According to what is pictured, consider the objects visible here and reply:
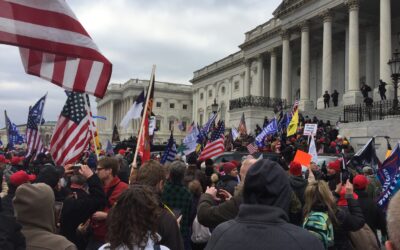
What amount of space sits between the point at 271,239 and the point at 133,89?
301 feet

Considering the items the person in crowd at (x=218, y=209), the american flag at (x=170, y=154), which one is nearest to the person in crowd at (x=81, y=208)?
the person in crowd at (x=218, y=209)

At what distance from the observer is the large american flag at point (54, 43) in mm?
3662

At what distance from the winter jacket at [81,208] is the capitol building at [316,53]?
25.0 m

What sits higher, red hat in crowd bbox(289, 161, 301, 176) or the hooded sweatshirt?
red hat in crowd bbox(289, 161, 301, 176)

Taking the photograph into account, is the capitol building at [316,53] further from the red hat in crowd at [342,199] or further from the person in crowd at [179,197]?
the person in crowd at [179,197]

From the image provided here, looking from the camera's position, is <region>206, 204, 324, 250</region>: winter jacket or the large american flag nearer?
<region>206, 204, 324, 250</region>: winter jacket

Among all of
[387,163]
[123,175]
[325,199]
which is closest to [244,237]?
[325,199]

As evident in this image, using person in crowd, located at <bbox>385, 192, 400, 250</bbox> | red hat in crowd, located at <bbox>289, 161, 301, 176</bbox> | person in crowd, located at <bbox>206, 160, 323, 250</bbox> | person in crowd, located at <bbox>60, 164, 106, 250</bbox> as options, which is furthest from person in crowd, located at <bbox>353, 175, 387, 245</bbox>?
person in crowd, located at <bbox>385, 192, 400, 250</bbox>

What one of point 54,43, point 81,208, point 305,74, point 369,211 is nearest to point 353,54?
point 305,74

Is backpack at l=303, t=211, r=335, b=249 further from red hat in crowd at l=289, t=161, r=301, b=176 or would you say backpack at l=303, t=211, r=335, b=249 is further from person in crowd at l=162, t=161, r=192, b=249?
person in crowd at l=162, t=161, r=192, b=249

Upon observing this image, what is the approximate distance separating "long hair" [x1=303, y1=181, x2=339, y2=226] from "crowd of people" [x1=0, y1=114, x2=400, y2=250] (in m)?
0.01

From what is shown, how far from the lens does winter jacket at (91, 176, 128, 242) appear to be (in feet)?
14.4

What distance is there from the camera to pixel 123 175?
6.84 meters

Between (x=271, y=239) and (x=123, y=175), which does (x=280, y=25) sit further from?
Result: (x=271, y=239)
